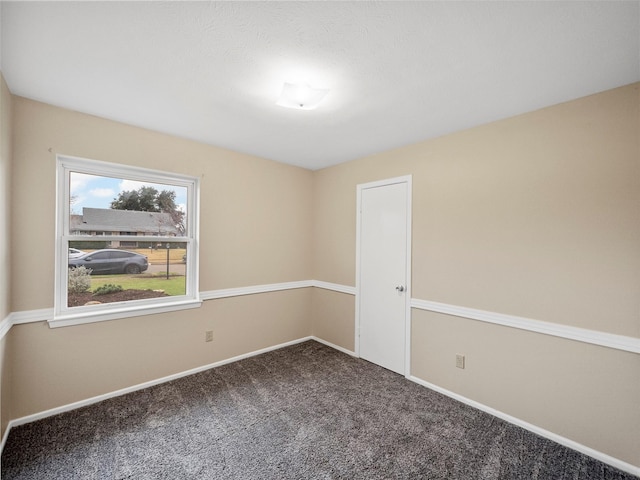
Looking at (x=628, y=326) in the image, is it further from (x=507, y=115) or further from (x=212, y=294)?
(x=212, y=294)

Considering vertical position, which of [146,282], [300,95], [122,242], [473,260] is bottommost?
[146,282]

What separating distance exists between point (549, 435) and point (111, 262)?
12.5ft

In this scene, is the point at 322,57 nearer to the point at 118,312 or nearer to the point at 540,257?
the point at 540,257

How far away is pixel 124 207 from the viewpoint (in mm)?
2645

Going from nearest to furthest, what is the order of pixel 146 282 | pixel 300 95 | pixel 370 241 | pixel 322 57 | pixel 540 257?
pixel 322 57
pixel 300 95
pixel 540 257
pixel 146 282
pixel 370 241

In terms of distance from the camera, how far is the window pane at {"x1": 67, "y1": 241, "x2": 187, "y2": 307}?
7.93 feet

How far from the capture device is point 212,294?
3105 mm

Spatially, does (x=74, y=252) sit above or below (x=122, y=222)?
below

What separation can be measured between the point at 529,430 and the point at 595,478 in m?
0.43

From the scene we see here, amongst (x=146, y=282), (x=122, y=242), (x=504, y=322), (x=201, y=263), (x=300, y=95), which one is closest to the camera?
(x=300, y=95)

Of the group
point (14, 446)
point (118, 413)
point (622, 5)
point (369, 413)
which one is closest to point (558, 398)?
point (369, 413)

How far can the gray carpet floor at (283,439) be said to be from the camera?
5.74 ft

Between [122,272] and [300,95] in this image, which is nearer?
[300,95]

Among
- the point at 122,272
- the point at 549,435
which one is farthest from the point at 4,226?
the point at 549,435
